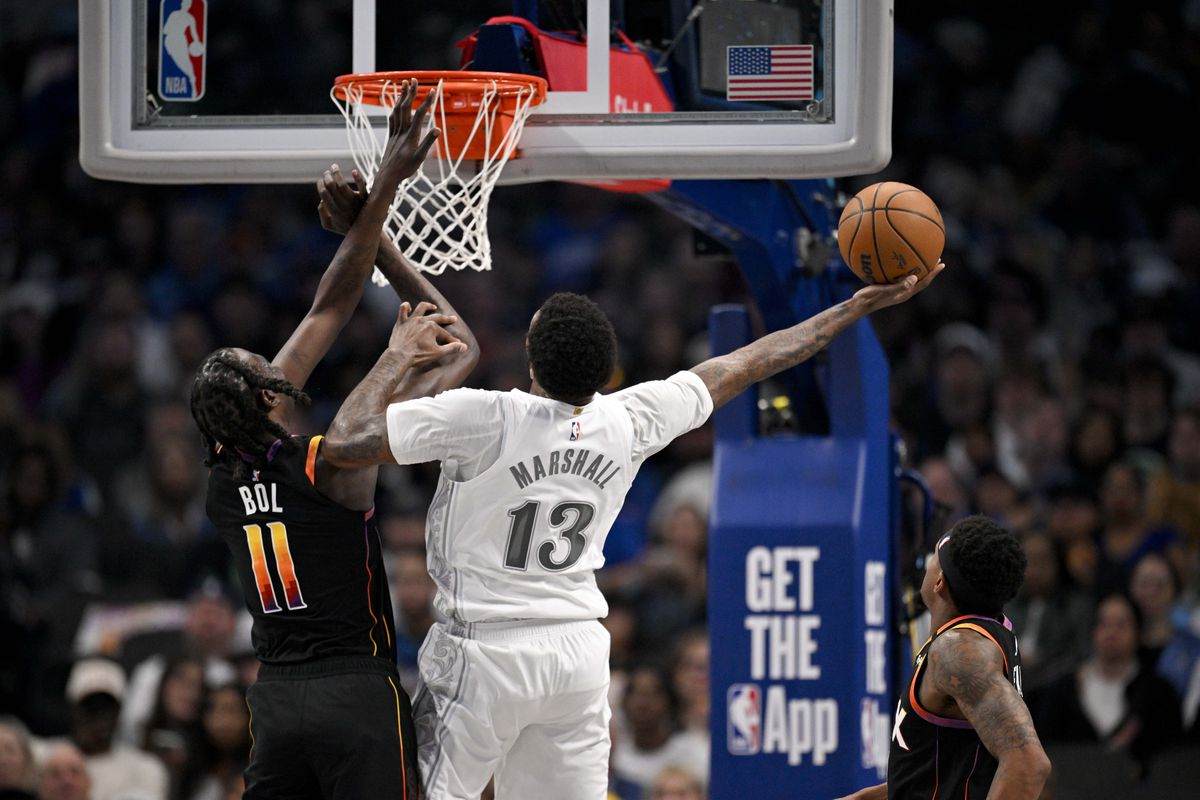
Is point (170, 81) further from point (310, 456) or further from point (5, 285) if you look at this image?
point (5, 285)

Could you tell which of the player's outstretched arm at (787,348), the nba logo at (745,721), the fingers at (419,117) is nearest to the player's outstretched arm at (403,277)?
the fingers at (419,117)

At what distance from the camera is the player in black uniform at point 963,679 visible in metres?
4.33

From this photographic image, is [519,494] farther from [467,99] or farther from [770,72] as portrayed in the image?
[770,72]

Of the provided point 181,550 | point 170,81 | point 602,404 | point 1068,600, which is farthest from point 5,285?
point 602,404

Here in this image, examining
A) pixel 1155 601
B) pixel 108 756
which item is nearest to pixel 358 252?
pixel 108 756

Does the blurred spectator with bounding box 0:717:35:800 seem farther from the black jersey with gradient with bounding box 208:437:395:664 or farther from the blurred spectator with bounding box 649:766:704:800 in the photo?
the black jersey with gradient with bounding box 208:437:395:664

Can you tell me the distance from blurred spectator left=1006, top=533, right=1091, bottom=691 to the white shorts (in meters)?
4.53

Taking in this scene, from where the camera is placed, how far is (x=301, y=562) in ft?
14.9

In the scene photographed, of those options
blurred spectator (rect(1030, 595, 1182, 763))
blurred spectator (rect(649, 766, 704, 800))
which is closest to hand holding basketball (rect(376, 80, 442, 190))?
blurred spectator (rect(649, 766, 704, 800))

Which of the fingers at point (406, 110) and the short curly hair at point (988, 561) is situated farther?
the fingers at point (406, 110)

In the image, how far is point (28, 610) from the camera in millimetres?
9773

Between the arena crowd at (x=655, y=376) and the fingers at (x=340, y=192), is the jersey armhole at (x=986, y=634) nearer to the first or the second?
the fingers at (x=340, y=192)

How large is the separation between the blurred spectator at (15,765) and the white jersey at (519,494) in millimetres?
4322

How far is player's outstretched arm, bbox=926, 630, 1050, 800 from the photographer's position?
420 centimetres
